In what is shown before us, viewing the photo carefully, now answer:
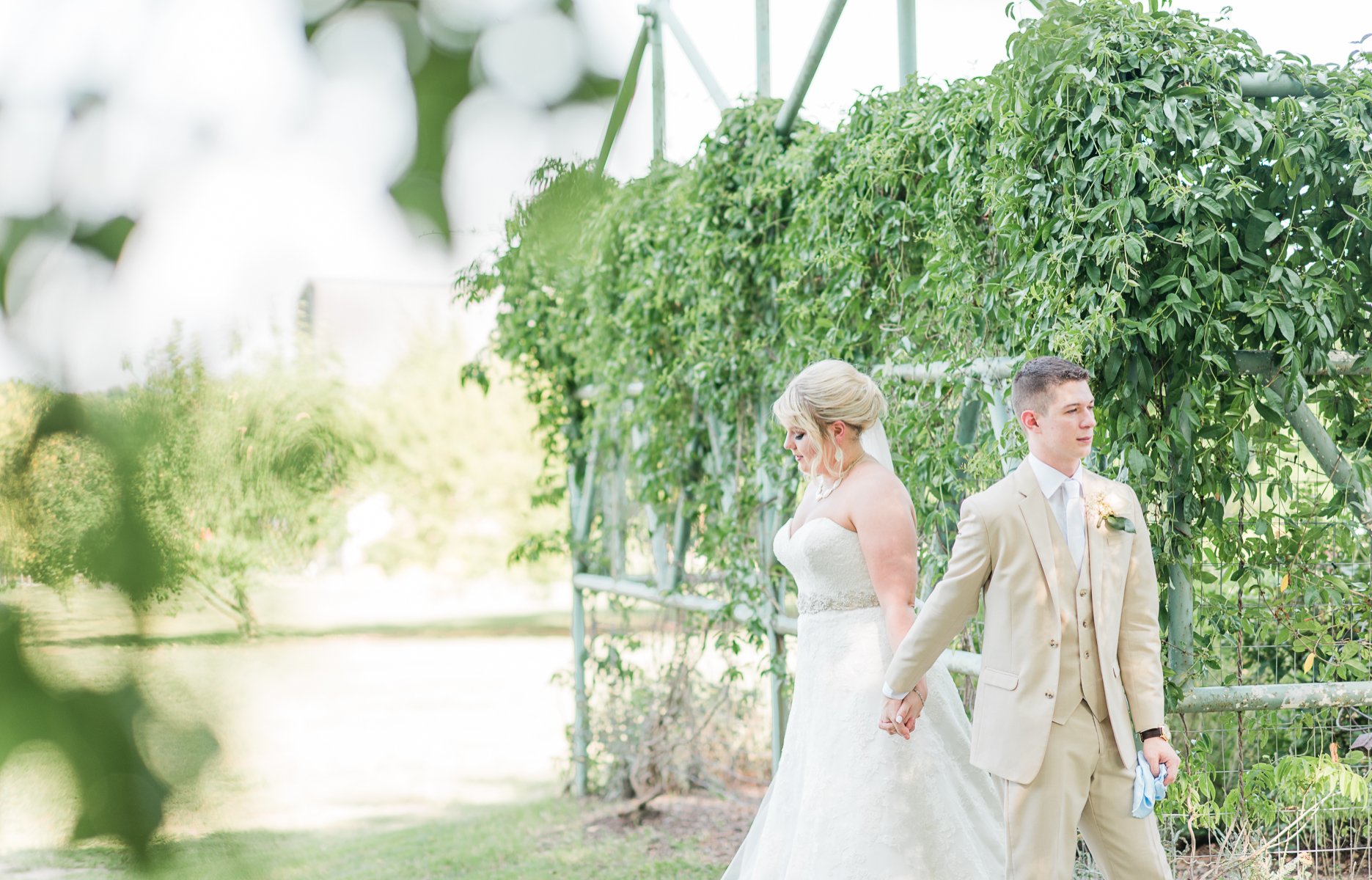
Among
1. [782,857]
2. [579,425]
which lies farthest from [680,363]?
[782,857]

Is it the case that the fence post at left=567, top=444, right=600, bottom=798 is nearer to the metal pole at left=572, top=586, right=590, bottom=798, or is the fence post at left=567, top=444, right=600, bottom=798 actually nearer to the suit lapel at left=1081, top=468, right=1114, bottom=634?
the metal pole at left=572, top=586, right=590, bottom=798

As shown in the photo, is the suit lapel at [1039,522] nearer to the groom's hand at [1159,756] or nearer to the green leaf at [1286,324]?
the groom's hand at [1159,756]

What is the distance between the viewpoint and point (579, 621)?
20.0 feet

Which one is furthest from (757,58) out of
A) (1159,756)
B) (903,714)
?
(1159,756)

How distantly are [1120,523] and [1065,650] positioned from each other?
30cm

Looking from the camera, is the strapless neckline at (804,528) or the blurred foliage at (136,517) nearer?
the blurred foliage at (136,517)

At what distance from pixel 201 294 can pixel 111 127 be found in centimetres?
7

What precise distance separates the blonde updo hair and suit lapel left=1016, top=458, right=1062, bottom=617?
0.66 meters

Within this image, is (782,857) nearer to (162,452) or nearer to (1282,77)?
(1282,77)

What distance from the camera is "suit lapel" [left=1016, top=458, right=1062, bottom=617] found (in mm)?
2252

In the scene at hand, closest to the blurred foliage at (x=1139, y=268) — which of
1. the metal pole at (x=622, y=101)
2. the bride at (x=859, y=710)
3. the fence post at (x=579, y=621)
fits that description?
the bride at (x=859, y=710)

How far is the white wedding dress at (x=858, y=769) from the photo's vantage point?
2.73 m

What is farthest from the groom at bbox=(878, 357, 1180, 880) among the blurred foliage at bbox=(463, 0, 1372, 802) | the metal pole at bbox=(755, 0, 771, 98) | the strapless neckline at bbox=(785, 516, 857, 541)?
the metal pole at bbox=(755, 0, 771, 98)

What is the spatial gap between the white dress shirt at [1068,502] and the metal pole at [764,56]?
2426 mm
